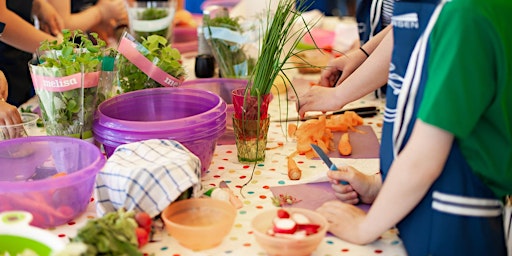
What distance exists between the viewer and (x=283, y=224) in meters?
1.07

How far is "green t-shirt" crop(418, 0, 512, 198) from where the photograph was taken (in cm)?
93

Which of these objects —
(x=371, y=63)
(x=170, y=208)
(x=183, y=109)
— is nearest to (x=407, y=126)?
(x=371, y=63)

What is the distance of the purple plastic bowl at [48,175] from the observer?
1.12 m

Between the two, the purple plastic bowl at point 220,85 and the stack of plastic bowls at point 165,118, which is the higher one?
the stack of plastic bowls at point 165,118

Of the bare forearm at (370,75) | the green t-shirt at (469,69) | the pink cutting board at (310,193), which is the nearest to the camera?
the green t-shirt at (469,69)

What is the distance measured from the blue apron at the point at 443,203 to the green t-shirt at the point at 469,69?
0.22 ft

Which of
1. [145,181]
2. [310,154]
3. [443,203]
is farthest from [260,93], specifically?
[443,203]

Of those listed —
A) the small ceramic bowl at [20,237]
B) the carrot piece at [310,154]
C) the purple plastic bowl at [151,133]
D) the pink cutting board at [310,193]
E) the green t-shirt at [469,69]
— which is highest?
the green t-shirt at [469,69]

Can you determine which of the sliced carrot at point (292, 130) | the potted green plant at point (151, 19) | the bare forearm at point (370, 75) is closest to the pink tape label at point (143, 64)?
the sliced carrot at point (292, 130)

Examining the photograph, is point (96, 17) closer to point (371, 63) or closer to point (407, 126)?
point (371, 63)

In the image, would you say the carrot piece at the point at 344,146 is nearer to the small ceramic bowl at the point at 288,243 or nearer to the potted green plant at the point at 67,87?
the small ceramic bowl at the point at 288,243

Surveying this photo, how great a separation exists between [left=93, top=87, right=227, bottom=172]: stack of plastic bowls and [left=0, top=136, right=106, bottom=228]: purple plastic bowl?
79 millimetres

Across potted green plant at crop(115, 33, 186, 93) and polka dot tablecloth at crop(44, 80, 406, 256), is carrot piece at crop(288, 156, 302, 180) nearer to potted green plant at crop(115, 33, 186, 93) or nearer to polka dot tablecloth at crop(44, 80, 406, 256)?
polka dot tablecloth at crop(44, 80, 406, 256)

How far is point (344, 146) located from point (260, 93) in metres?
0.27
